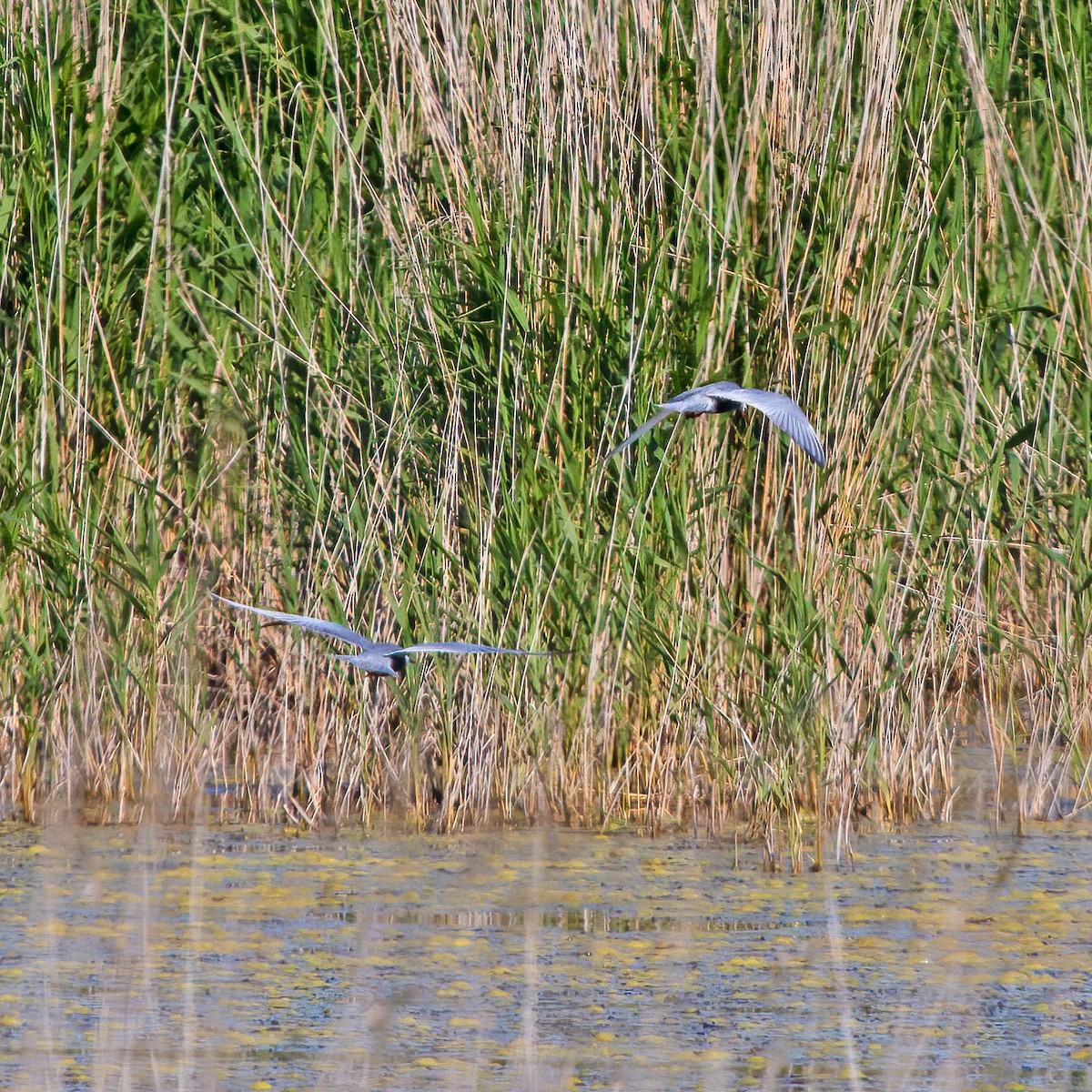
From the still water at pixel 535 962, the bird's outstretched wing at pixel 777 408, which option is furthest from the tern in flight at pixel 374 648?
the bird's outstretched wing at pixel 777 408

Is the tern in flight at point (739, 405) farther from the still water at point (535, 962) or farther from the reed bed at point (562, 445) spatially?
the still water at point (535, 962)

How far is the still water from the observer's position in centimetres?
312

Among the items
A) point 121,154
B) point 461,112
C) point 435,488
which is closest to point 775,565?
point 435,488

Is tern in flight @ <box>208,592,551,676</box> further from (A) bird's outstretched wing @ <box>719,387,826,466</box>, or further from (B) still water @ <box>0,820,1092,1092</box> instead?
(A) bird's outstretched wing @ <box>719,387,826,466</box>

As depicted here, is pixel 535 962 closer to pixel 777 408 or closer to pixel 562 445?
pixel 777 408

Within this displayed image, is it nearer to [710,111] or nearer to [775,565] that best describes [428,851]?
[775,565]

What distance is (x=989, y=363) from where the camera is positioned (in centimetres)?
505

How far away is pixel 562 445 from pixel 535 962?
4.57ft

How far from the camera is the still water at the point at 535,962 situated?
3115mm

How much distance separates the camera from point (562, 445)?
4.61 metres

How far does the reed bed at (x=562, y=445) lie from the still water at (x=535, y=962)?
214 millimetres

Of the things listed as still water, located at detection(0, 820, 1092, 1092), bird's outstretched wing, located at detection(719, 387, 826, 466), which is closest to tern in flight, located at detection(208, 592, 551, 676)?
still water, located at detection(0, 820, 1092, 1092)

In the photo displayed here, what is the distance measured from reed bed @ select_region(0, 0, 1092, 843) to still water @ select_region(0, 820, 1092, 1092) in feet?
0.70

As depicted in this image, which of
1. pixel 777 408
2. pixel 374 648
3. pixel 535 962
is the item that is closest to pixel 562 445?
pixel 777 408
